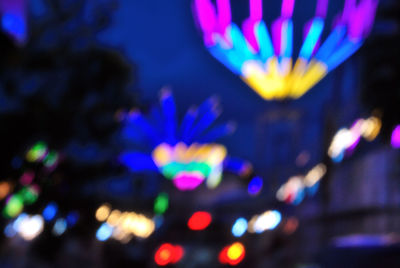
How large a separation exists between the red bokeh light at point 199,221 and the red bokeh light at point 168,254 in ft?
1.78

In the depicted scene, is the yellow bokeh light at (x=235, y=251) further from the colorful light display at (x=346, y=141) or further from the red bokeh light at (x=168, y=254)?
the colorful light display at (x=346, y=141)

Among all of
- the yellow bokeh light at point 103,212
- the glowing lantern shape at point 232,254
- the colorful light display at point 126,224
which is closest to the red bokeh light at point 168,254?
the glowing lantern shape at point 232,254

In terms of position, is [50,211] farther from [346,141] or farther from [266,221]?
[346,141]

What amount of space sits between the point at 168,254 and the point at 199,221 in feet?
2.95

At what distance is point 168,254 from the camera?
39.2ft

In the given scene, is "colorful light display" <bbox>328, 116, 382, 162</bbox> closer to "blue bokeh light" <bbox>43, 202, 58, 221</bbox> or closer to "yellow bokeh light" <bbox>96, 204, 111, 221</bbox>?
"blue bokeh light" <bbox>43, 202, 58, 221</bbox>

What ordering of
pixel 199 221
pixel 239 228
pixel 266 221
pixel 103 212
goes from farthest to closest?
pixel 103 212
pixel 266 221
pixel 239 228
pixel 199 221

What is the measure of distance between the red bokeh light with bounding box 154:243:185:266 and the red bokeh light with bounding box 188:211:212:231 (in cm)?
54

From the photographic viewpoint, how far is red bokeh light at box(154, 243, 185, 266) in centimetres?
1183

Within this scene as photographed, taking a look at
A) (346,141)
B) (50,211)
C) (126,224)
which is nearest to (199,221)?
(50,211)

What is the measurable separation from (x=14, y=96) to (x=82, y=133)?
262 cm

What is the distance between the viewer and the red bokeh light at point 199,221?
1237cm

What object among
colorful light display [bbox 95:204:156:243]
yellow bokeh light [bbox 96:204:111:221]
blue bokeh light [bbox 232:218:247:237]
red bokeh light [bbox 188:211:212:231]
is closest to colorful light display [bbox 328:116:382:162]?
blue bokeh light [bbox 232:218:247:237]

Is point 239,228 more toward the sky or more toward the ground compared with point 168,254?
more toward the sky
